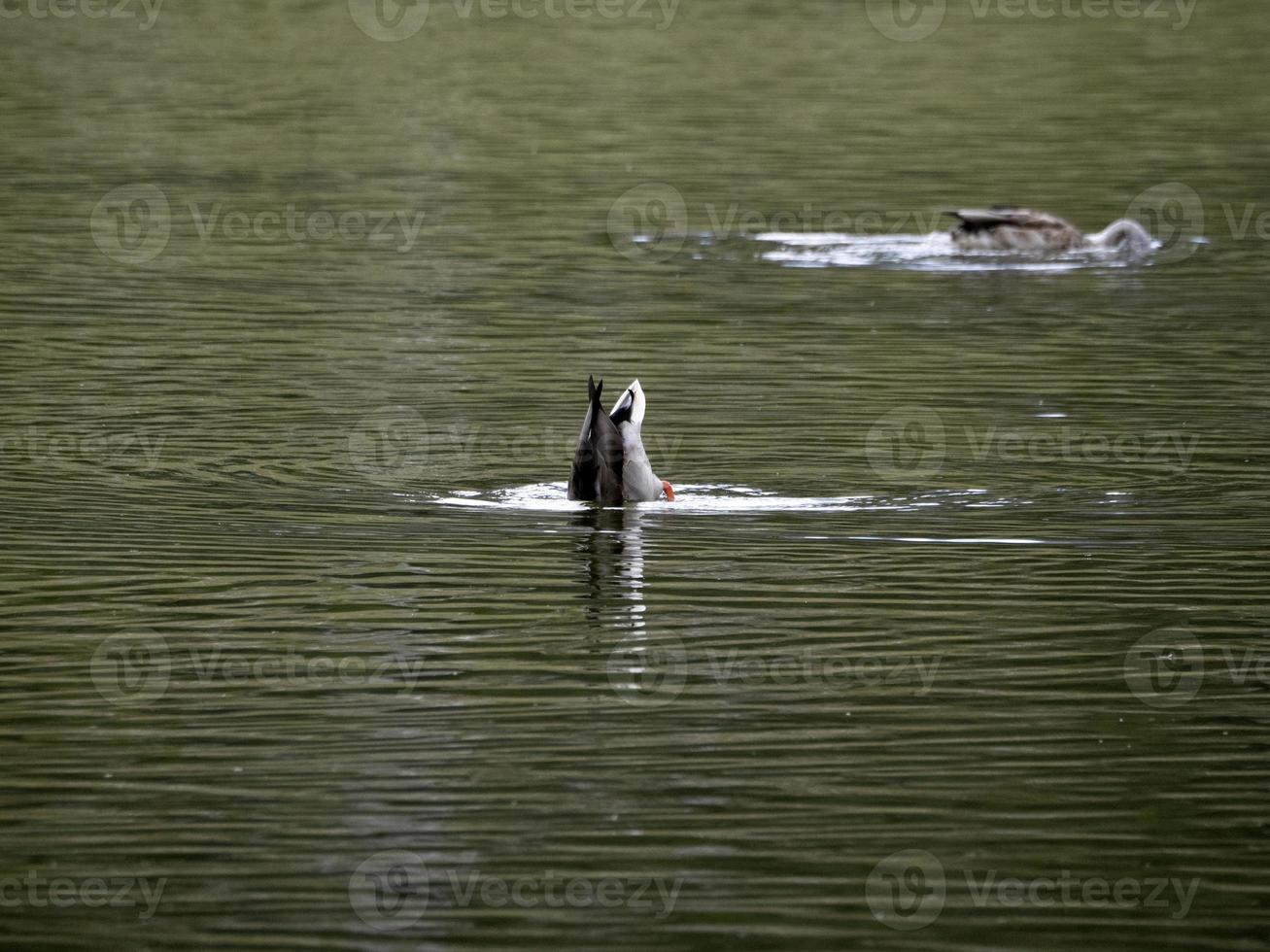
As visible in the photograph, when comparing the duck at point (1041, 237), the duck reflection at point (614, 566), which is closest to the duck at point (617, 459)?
the duck reflection at point (614, 566)

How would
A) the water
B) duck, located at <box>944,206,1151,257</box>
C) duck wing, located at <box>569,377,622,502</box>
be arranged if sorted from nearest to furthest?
the water, duck wing, located at <box>569,377,622,502</box>, duck, located at <box>944,206,1151,257</box>

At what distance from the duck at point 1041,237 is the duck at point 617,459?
417 inches

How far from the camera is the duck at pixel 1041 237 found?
2364cm

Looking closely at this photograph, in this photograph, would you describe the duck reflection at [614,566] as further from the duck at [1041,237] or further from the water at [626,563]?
the duck at [1041,237]

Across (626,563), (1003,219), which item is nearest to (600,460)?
(626,563)

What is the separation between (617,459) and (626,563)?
1.38 m

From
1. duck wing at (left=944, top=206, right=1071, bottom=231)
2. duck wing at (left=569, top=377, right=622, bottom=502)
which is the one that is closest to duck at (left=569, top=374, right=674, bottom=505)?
duck wing at (left=569, top=377, right=622, bottom=502)

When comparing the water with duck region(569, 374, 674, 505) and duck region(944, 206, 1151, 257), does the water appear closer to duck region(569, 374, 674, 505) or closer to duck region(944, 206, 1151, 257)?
duck region(569, 374, 674, 505)

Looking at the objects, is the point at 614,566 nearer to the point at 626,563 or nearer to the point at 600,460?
the point at 626,563

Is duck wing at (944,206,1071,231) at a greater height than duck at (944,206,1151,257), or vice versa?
duck wing at (944,206,1071,231)

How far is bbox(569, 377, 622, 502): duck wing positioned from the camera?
13453 mm

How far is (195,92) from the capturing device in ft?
120

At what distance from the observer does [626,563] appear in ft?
40.2

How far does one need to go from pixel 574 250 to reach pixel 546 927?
56.0 ft
